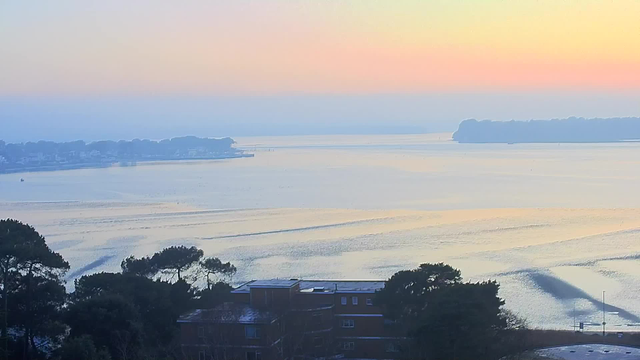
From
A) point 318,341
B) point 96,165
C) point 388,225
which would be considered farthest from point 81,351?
point 96,165

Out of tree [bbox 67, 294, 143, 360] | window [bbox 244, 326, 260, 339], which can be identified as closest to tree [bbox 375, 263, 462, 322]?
window [bbox 244, 326, 260, 339]

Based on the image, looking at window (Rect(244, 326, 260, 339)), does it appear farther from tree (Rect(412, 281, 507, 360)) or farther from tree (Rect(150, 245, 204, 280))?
tree (Rect(150, 245, 204, 280))

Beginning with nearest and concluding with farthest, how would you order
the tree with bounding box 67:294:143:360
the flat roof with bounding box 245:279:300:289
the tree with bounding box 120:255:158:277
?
1. the tree with bounding box 67:294:143:360
2. the flat roof with bounding box 245:279:300:289
3. the tree with bounding box 120:255:158:277

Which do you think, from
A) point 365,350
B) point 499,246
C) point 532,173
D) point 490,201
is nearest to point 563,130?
point 532,173

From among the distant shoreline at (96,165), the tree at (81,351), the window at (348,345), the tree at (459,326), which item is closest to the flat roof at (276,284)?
the window at (348,345)

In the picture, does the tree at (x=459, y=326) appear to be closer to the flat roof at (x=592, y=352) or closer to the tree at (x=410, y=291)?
the tree at (x=410, y=291)

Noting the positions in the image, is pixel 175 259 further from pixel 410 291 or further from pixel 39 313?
pixel 410 291
